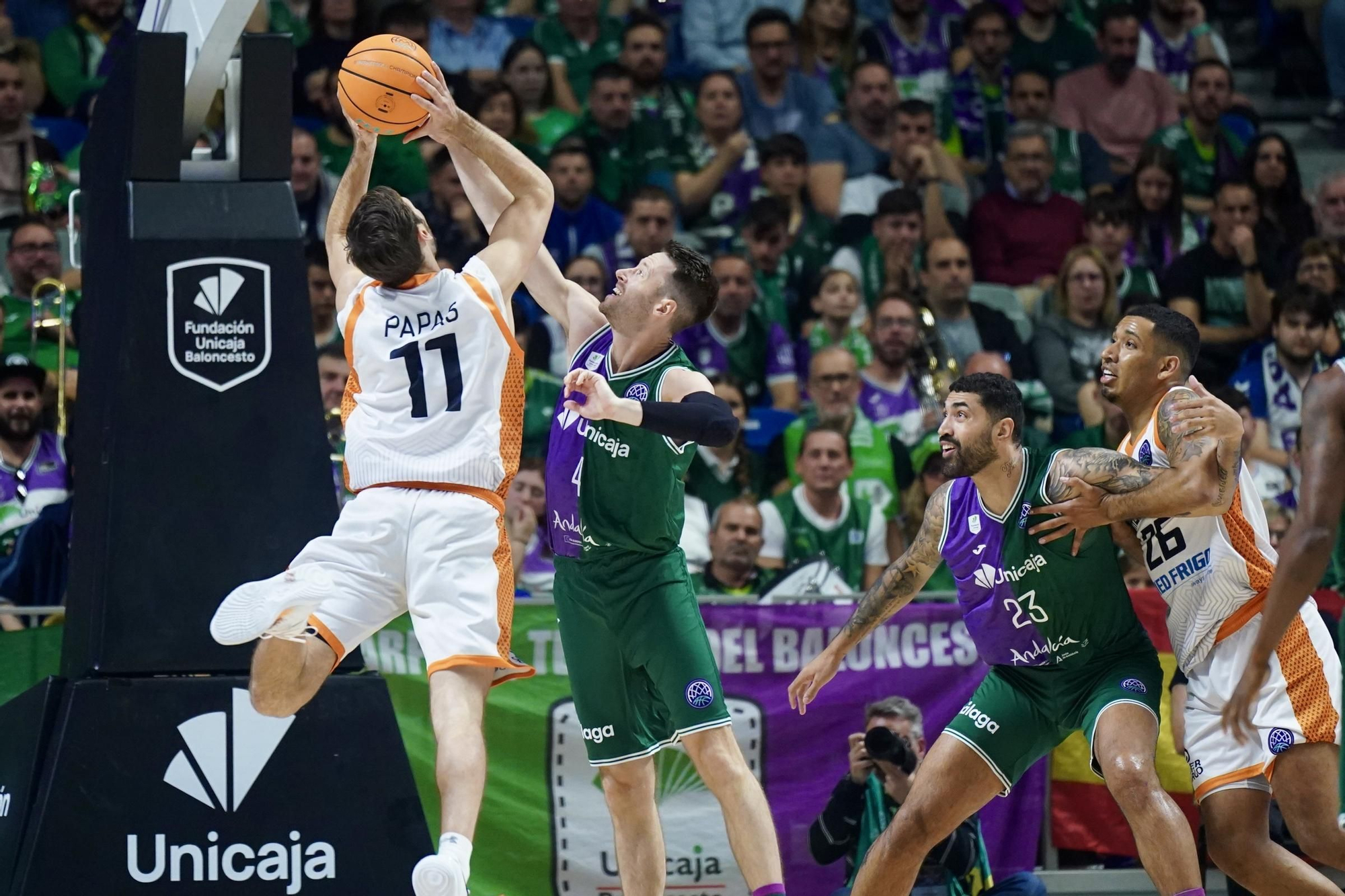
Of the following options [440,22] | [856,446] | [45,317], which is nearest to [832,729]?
[856,446]

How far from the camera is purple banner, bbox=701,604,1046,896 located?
9188 mm

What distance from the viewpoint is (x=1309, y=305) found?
12.1 metres

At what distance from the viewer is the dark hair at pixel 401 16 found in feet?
41.9

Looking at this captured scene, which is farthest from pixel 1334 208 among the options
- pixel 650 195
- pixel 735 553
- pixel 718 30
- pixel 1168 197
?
pixel 735 553

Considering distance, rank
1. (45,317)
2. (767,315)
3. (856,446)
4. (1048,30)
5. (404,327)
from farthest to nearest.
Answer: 1. (1048,30)
2. (767,315)
3. (856,446)
4. (45,317)
5. (404,327)

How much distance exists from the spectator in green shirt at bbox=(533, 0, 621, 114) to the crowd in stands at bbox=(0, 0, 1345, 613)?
0.7 inches

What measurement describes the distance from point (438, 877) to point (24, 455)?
497cm

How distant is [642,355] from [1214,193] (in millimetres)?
8219

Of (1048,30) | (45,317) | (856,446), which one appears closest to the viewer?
(45,317)

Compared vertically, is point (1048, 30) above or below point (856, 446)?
above

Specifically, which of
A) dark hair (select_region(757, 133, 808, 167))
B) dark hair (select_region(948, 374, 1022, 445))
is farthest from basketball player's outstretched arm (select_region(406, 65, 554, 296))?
dark hair (select_region(757, 133, 808, 167))

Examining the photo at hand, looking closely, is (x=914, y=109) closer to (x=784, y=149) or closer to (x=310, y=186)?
(x=784, y=149)

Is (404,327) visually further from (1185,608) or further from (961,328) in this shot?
(961,328)

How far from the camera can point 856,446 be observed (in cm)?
1127
